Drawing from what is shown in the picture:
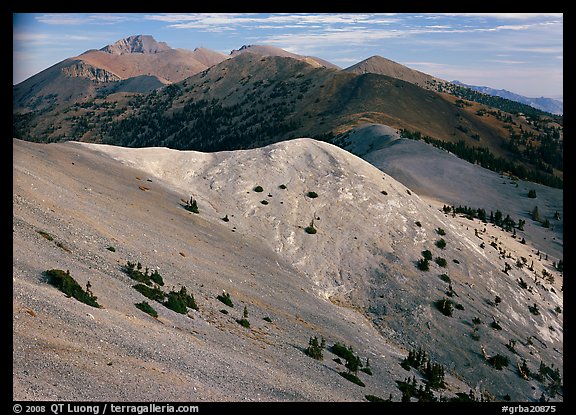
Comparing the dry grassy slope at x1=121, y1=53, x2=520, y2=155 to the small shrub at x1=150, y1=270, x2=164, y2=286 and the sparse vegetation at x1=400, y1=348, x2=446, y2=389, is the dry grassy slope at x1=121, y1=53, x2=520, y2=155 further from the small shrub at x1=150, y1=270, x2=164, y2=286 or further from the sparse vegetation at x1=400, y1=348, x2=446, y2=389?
the small shrub at x1=150, y1=270, x2=164, y2=286

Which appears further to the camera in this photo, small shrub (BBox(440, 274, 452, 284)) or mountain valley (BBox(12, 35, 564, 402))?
small shrub (BBox(440, 274, 452, 284))

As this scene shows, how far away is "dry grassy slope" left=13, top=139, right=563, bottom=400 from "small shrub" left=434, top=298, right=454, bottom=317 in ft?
1.69

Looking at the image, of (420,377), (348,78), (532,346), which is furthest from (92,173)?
(348,78)

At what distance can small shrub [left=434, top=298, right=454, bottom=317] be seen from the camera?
113 feet

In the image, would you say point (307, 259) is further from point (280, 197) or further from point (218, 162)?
point (218, 162)

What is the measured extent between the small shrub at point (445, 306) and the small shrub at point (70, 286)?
79.8 ft

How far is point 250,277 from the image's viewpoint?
3206 centimetres

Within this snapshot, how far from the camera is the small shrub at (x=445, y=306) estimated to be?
1351 inches

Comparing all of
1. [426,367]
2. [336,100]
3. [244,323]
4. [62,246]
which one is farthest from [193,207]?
[336,100]

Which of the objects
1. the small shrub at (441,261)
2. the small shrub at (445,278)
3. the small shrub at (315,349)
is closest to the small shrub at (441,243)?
the small shrub at (441,261)

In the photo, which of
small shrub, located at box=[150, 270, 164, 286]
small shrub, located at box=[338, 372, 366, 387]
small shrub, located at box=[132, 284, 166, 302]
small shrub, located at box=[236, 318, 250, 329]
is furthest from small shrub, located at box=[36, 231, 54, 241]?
small shrub, located at box=[338, 372, 366, 387]

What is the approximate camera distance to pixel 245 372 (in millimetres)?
19219

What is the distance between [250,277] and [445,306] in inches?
566
